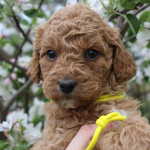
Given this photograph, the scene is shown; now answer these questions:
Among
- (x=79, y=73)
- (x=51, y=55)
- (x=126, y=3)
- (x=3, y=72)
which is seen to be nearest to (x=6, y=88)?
(x=3, y=72)

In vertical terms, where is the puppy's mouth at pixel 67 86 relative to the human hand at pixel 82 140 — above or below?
above

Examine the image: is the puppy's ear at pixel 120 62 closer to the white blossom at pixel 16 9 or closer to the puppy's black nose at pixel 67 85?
the puppy's black nose at pixel 67 85

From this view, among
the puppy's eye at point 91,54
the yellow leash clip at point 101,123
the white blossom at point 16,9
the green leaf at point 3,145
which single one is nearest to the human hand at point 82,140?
the yellow leash clip at point 101,123

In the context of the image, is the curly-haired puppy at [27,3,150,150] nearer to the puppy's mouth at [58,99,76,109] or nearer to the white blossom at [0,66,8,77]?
the puppy's mouth at [58,99,76,109]

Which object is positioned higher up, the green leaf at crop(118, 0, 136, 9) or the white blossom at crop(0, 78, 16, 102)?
the green leaf at crop(118, 0, 136, 9)

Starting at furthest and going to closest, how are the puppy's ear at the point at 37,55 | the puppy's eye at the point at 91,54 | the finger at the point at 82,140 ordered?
the puppy's ear at the point at 37,55 < the puppy's eye at the point at 91,54 < the finger at the point at 82,140

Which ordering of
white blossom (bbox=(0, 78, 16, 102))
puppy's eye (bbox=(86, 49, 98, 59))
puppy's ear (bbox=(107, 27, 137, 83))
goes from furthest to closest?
white blossom (bbox=(0, 78, 16, 102)) < puppy's ear (bbox=(107, 27, 137, 83)) < puppy's eye (bbox=(86, 49, 98, 59))

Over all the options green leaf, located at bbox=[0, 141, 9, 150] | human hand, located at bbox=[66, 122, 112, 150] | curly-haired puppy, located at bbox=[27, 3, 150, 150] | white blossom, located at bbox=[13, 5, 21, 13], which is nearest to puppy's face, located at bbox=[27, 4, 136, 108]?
curly-haired puppy, located at bbox=[27, 3, 150, 150]

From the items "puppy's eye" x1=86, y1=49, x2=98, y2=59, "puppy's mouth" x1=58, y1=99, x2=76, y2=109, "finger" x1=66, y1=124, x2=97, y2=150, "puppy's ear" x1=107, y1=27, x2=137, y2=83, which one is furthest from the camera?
"puppy's ear" x1=107, y1=27, x2=137, y2=83

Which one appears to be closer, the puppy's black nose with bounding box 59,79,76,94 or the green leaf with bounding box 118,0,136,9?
the puppy's black nose with bounding box 59,79,76,94
